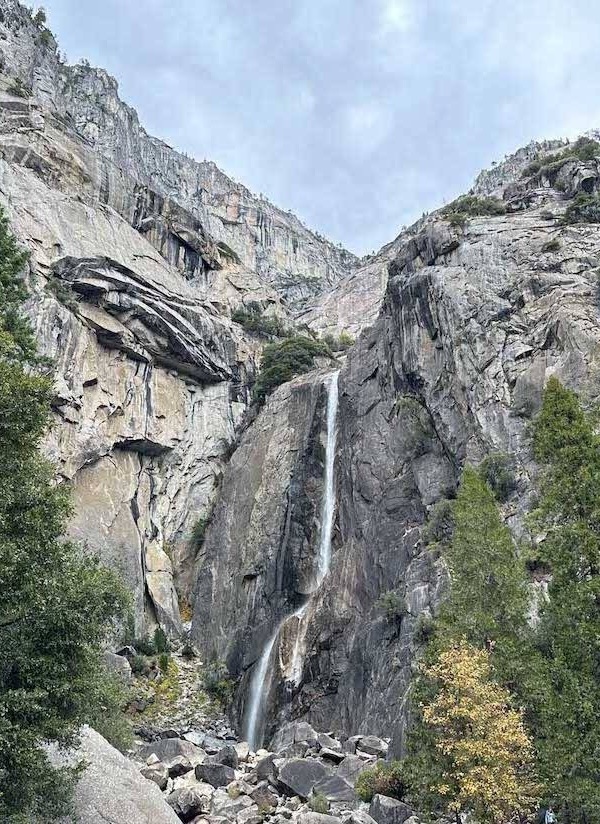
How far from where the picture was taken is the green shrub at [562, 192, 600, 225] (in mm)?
40625

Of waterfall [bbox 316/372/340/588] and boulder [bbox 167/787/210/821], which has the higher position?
waterfall [bbox 316/372/340/588]

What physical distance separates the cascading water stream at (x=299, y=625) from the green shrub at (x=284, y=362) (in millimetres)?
7965

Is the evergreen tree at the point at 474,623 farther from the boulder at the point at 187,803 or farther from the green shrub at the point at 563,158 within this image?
the green shrub at the point at 563,158

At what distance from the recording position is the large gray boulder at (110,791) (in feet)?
41.3

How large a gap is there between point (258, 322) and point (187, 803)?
165 ft

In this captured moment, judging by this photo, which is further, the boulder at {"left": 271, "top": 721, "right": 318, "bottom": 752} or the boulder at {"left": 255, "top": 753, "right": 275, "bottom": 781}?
the boulder at {"left": 271, "top": 721, "right": 318, "bottom": 752}

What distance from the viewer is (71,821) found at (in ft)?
38.9

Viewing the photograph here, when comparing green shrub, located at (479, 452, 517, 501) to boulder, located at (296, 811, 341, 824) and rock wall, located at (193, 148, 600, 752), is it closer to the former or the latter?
rock wall, located at (193, 148, 600, 752)

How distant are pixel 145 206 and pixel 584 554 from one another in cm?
5537

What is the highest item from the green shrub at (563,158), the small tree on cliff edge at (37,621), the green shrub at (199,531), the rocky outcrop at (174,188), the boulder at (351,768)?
the rocky outcrop at (174,188)

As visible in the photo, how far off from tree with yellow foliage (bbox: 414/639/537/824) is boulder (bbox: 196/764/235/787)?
7048mm

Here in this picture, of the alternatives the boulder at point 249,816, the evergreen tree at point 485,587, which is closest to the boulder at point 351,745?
the boulder at point 249,816

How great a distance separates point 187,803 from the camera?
58.0ft

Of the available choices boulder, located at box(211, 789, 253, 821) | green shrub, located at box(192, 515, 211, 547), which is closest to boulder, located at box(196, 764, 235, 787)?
boulder, located at box(211, 789, 253, 821)
